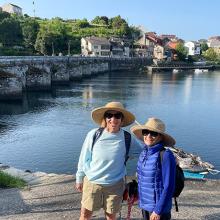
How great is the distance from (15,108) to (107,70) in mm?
80086

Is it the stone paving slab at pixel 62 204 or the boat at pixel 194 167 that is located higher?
the stone paving slab at pixel 62 204

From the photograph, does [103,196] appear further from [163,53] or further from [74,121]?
[163,53]

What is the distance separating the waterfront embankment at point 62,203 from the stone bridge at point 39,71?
4442 centimetres

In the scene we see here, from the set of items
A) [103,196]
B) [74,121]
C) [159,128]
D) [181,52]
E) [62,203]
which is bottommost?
[74,121]

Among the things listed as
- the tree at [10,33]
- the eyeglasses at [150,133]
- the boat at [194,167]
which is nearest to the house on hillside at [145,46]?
the tree at [10,33]

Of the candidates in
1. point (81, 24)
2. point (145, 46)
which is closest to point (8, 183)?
point (145, 46)

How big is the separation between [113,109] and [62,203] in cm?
416

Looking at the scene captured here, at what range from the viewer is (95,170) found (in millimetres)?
6270

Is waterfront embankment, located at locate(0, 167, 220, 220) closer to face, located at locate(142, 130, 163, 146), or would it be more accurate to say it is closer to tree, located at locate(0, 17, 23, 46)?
face, located at locate(142, 130, 163, 146)

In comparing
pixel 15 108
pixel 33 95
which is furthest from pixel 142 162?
pixel 33 95

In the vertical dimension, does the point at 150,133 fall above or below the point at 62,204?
above

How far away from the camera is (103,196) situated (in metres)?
6.35

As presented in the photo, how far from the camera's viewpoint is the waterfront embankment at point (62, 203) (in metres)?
8.76

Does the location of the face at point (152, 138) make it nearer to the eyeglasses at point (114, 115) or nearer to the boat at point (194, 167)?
the eyeglasses at point (114, 115)
